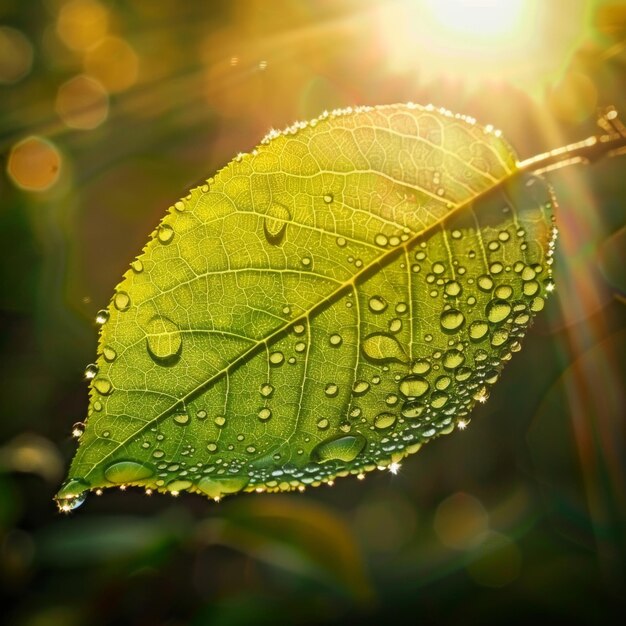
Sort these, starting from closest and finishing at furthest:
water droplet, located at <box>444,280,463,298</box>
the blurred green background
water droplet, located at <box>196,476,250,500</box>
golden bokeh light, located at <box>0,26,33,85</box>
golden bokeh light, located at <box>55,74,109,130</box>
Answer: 1. water droplet, located at <box>196,476,250,500</box>
2. water droplet, located at <box>444,280,463,298</box>
3. the blurred green background
4. golden bokeh light, located at <box>0,26,33,85</box>
5. golden bokeh light, located at <box>55,74,109,130</box>

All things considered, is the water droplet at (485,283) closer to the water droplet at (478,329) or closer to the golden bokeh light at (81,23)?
the water droplet at (478,329)

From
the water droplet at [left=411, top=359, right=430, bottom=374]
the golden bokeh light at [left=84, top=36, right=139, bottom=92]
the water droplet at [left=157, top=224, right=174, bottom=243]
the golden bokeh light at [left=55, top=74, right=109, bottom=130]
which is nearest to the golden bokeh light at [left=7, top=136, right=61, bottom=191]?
the golden bokeh light at [left=55, top=74, right=109, bottom=130]

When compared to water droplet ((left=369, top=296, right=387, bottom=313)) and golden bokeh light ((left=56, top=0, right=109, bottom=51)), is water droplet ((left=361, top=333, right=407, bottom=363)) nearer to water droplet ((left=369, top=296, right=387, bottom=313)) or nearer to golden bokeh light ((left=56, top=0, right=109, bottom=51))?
water droplet ((left=369, top=296, right=387, bottom=313))

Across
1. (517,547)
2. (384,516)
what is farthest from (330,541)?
(517,547)

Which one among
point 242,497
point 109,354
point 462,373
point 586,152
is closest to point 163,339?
point 109,354

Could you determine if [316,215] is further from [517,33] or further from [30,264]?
[30,264]

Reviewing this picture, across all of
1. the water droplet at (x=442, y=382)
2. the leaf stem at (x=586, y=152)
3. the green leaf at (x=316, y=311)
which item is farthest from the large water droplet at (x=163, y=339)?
the leaf stem at (x=586, y=152)
